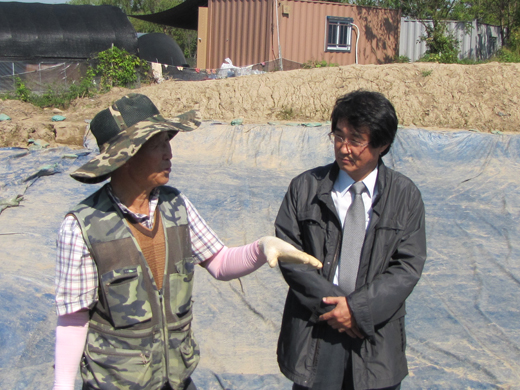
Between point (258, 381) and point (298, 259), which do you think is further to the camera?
point (258, 381)

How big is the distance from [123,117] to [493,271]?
170 inches

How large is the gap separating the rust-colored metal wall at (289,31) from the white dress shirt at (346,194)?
11.0 m

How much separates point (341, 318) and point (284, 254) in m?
0.45

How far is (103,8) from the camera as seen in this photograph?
43.5ft

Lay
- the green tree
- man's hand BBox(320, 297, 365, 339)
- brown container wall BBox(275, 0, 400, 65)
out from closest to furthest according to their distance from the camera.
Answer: man's hand BBox(320, 297, 365, 339) → brown container wall BBox(275, 0, 400, 65) → the green tree

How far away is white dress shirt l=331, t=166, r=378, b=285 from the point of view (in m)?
2.03

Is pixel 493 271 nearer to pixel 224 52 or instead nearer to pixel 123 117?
pixel 123 117

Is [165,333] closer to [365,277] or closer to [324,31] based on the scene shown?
[365,277]

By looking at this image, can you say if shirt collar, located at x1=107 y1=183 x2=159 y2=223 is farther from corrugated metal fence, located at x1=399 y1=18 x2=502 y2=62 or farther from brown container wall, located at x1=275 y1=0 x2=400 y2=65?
corrugated metal fence, located at x1=399 y1=18 x2=502 y2=62

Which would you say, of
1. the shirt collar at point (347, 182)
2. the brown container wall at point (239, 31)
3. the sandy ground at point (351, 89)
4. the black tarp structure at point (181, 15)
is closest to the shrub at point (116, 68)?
the sandy ground at point (351, 89)

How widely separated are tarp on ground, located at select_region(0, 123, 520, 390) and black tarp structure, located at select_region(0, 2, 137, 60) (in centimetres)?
473

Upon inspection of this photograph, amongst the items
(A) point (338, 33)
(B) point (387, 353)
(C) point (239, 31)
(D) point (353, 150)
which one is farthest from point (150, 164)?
(A) point (338, 33)

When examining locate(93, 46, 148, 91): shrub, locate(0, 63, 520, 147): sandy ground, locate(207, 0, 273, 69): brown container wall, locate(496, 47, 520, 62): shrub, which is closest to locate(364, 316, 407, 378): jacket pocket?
locate(0, 63, 520, 147): sandy ground

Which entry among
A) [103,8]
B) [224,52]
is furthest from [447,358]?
[103,8]
